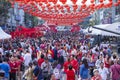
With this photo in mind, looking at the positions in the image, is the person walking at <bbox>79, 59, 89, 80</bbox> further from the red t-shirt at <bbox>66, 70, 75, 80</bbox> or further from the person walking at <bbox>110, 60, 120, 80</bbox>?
the person walking at <bbox>110, 60, 120, 80</bbox>

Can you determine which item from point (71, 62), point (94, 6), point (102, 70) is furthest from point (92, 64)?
point (94, 6)

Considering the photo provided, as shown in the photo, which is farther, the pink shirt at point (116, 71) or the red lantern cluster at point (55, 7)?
the red lantern cluster at point (55, 7)

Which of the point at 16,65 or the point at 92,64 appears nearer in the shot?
the point at 16,65

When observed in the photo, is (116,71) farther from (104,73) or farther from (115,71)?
(104,73)

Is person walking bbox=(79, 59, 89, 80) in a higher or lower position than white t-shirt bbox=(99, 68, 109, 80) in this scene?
higher

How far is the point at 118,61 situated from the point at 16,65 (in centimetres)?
456

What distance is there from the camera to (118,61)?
41.2 feet

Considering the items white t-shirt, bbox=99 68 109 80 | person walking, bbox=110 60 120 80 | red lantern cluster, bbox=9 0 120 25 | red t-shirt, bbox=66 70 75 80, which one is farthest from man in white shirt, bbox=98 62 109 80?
red lantern cluster, bbox=9 0 120 25

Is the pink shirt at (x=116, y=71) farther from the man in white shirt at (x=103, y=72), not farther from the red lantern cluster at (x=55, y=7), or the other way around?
the red lantern cluster at (x=55, y=7)

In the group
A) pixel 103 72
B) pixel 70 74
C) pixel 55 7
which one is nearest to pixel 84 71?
pixel 70 74

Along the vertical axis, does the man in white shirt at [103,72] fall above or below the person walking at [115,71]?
below

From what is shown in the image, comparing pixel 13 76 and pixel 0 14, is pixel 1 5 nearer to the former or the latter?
pixel 0 14

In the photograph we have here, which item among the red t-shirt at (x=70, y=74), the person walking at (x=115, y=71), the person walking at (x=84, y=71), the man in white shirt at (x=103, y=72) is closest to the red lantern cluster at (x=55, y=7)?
the man in white shirt at (x=103, y=72)

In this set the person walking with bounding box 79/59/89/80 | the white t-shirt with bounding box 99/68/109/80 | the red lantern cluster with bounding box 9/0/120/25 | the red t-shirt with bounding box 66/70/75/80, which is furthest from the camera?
the red lantern cluster with bounding box 9/0/120/25
